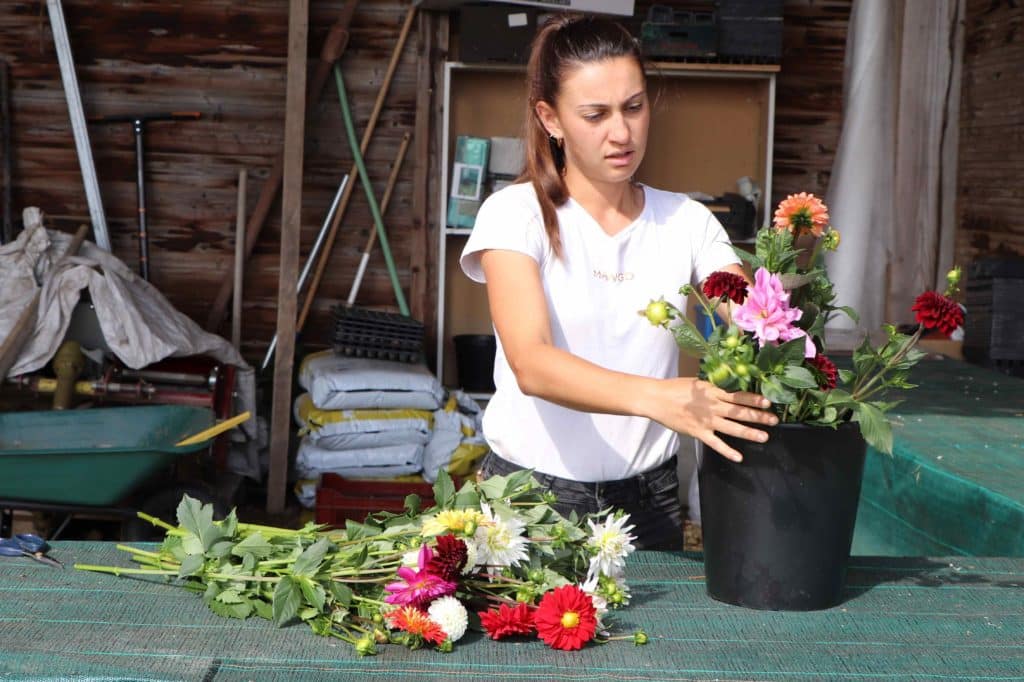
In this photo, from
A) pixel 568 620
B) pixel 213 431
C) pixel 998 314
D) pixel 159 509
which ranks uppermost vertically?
pixel 998 314

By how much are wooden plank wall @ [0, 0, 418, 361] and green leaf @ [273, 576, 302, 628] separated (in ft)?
13.0

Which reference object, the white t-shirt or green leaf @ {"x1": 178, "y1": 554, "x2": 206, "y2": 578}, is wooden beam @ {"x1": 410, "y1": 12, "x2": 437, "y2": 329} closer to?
the white t-shirt

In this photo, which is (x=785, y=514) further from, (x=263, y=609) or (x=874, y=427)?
(x=263, y=609)

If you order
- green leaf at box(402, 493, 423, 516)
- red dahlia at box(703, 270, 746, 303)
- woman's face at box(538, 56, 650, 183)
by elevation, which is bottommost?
green leaf at box(402, 493, 423, 516)

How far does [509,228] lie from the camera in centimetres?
173

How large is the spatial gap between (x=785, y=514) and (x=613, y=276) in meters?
0.58

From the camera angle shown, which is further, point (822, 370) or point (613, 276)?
point (613, 276)

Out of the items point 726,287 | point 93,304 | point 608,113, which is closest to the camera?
point 726,287

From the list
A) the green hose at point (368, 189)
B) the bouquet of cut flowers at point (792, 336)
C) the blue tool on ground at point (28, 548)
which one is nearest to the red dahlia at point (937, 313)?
the bouquet of cut flowers at point (792, 336)

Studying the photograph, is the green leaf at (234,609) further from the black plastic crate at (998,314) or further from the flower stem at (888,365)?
the black plastic crate at (998,314)

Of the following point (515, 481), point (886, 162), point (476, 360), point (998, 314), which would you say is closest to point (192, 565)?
point (515, 481)

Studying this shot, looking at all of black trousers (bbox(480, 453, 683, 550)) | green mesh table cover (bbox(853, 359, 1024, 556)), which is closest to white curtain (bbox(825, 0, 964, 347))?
green mesh table cover (bbox(853, 359, 1024, 556))

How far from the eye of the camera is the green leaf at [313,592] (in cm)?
127

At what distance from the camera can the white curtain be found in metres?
4.12
